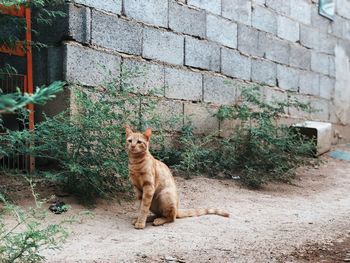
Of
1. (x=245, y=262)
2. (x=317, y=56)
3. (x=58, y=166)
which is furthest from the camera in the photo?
(x=317, y=56)

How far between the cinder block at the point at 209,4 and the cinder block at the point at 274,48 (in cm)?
98

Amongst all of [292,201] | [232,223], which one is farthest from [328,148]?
[232,223]

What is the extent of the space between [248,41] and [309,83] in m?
1.83

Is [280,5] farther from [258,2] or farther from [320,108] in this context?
[320,108]

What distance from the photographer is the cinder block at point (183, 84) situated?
16.8ft

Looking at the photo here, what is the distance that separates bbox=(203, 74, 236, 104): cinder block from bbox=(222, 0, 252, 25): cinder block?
0.86 m

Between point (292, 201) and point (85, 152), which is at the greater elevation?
point (85, 152)

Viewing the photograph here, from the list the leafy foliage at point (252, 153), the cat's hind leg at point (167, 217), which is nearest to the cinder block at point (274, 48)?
the leafy foliage at point (252, 153)

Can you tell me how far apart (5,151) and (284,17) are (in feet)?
16.1

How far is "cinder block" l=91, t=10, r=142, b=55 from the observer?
14.4 ft

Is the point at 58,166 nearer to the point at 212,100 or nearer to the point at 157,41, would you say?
the point at 157,41

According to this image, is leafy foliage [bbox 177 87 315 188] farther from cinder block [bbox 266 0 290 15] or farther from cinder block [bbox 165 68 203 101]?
cinder block [bbox 266 0 290 15]

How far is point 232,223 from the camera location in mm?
3432

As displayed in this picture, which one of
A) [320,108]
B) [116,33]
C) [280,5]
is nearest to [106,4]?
[116,33]
